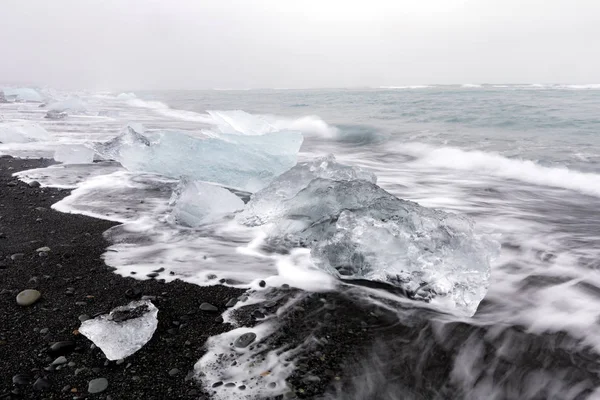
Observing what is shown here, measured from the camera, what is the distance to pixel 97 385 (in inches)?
70.8

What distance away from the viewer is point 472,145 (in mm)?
10234

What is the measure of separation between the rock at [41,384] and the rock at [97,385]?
0.18 metres

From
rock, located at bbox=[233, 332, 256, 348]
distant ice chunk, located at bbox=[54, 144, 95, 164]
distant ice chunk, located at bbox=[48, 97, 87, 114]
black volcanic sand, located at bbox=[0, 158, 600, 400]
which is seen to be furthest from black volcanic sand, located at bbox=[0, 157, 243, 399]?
distant ice chunk, located at bbox=[48, 97, 87, 114]

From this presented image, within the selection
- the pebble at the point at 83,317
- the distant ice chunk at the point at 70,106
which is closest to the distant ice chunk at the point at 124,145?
the pebble at the point at 83,317

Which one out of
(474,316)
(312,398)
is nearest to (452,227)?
(474,316)

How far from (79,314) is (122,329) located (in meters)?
0.43

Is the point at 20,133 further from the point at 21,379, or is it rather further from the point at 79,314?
the point at 21,379

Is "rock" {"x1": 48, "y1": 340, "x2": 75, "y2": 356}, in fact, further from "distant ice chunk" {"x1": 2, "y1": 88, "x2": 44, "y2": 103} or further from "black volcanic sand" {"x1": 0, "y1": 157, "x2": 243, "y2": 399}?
"distant ice chunk" {"x1": 2, "y1": 88, "x2": 44, "y2": 103}

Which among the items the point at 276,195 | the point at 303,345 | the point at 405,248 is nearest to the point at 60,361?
the point at 303,345

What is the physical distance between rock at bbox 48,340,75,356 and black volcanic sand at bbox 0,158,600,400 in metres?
0.03

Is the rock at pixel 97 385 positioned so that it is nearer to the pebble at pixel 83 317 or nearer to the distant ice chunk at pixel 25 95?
the pebble at pixel 83 317

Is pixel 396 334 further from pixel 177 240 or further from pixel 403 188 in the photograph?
pixel 403 188

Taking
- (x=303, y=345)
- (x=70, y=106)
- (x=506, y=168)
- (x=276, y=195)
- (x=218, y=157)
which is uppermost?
(x=70, y=106)

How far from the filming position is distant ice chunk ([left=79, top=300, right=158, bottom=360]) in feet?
6.59
